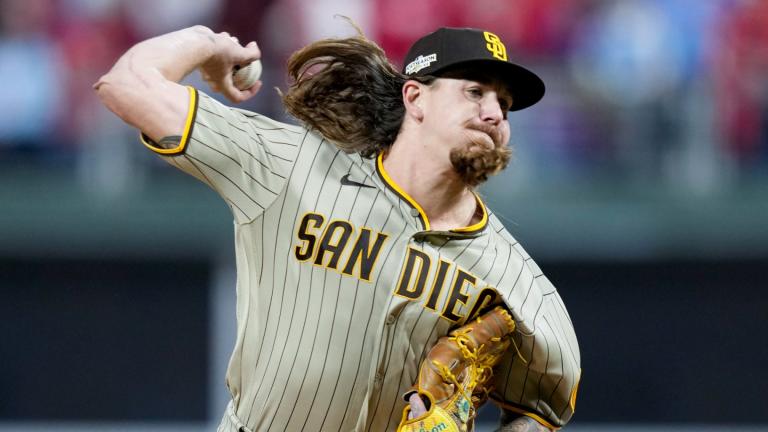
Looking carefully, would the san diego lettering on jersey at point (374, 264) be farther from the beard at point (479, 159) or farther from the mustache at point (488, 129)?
the mustache at point (488, 129)

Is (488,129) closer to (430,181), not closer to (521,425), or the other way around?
(430,181)

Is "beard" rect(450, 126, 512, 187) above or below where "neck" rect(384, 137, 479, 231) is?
above

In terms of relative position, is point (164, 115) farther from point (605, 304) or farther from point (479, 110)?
point (605, 304)

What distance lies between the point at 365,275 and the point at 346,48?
685 mm

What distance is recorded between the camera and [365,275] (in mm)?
3477

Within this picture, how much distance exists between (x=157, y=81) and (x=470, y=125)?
2.70 ft

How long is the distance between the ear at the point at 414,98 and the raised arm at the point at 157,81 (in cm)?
52

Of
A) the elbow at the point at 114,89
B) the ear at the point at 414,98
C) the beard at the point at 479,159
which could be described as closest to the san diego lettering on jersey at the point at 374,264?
the beard at the point at 479,159

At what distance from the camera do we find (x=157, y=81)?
3285 mm

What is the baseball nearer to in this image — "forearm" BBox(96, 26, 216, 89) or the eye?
"forearm" BBox(96, 26, 216, 89)

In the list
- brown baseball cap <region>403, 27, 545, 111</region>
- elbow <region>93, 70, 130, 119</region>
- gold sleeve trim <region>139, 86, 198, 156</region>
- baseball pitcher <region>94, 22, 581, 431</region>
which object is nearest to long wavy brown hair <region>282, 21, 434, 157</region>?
baseball pitcher <region>94, 22, 581, 431</region>

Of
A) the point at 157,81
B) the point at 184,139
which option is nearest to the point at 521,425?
the point at 184,139

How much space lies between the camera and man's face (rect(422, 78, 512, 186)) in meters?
3.44

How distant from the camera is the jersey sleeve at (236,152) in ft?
10.9
